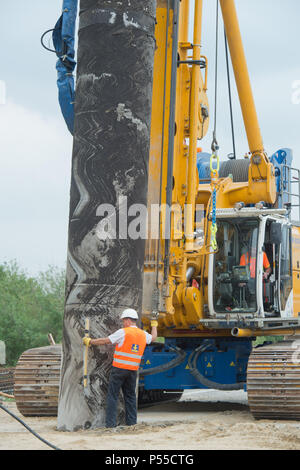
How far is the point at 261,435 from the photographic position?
9.23 m

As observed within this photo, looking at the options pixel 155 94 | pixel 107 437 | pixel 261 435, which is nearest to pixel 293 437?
pixel 261 435

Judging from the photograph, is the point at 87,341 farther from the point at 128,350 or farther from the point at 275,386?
the point at 275,386

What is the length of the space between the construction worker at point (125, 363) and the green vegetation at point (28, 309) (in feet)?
59.5

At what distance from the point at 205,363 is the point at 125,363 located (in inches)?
158

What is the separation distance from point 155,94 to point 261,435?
17.4 feet

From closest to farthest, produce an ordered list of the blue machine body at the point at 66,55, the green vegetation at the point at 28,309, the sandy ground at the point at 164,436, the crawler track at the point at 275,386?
the sandy ground at the point at 164,436, the blue machine body at the point at 66,55, the crawler track at the point at 275,386, the green vegetation at the point at 28,309

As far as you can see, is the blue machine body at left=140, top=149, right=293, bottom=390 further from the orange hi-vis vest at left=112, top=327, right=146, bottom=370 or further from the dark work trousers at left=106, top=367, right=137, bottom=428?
the orange hi-vis vest at left=112, top=327, right=146, bottom=370

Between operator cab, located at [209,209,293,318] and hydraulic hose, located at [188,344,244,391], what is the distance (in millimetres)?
981

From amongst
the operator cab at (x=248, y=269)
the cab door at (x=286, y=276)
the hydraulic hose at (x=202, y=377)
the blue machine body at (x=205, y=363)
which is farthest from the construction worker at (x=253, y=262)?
the hydraulic hose at (x=202, y=377)

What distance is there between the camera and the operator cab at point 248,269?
43.0 ft

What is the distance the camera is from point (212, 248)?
12328 millimetres

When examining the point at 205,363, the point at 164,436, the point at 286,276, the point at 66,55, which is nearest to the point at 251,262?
the point at 286,276

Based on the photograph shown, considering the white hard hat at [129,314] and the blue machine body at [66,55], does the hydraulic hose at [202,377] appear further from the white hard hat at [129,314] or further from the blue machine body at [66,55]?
the blue machine body at [66,55]

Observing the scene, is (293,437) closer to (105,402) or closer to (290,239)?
(105,402)
